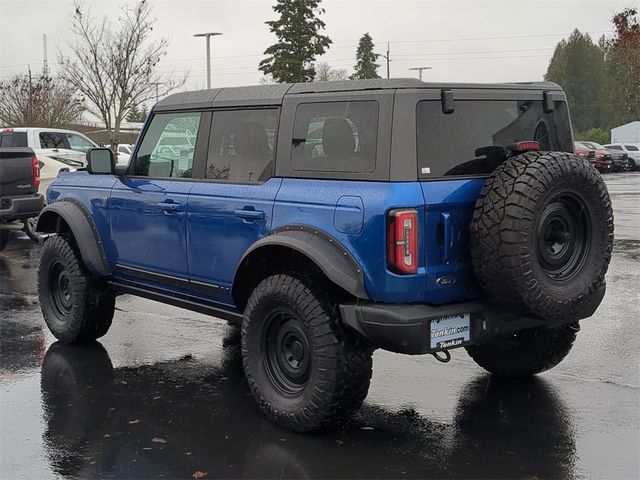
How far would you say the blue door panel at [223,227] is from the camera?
15.4 ft

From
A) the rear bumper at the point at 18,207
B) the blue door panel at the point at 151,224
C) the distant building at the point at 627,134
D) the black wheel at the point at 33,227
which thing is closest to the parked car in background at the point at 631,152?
the distant building at the point at 627,134

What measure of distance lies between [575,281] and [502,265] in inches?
22.6

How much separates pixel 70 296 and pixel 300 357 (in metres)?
2.74

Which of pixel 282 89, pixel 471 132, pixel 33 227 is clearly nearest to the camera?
pixel 471 132

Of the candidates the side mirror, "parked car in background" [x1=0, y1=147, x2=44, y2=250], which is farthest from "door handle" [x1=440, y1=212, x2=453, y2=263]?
"parked car in background" [x1=0, y1=147, x2=44, y2=250]

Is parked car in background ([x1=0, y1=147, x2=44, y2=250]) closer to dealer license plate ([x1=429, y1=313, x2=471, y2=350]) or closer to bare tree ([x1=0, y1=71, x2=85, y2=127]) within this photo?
dealer license plate ([x1=429, y1=313, x2=471, y2=350])

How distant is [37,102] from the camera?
108 ft

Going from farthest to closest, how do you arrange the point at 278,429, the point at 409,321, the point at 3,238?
1. the point at 3,238
2. the point at 278,429
3. the point at 409,321

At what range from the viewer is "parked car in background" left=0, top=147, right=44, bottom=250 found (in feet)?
38.3

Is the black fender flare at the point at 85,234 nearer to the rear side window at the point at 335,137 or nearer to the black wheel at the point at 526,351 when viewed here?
the rear side window at the point at 335,137

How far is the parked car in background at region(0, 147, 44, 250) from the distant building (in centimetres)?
6177

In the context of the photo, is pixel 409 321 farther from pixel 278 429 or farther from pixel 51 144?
pixel 51 144

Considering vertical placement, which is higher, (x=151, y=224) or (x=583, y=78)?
(x=583, y=78)

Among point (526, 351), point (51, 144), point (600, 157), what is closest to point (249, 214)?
point (526, 351)
